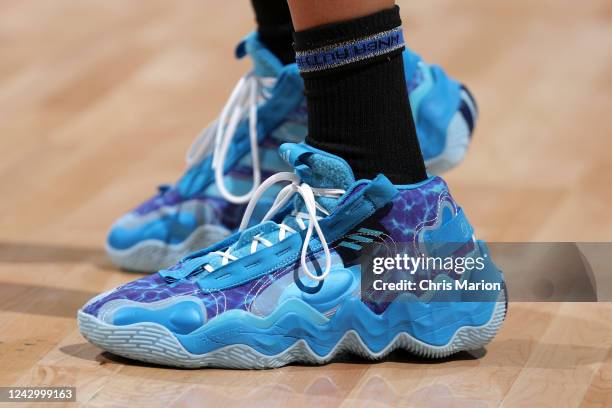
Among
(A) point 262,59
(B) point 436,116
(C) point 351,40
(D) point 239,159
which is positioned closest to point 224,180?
(D) point 239,159

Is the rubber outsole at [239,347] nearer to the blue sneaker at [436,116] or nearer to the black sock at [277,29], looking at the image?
the blue sneaker at [436,116]

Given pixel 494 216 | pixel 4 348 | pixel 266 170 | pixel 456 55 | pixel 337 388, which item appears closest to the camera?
pixel 337 388

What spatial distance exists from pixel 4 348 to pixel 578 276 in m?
0.69

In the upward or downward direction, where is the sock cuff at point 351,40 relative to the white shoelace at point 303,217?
upward

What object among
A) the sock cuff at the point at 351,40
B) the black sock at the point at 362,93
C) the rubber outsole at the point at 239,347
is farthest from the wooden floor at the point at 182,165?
the sock cuff at the point at 351,40

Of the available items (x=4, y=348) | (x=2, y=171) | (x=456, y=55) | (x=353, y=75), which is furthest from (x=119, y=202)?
(x=456, y=55)

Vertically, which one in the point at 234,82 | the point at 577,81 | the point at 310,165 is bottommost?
the point at 577,81

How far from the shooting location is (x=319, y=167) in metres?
1.28

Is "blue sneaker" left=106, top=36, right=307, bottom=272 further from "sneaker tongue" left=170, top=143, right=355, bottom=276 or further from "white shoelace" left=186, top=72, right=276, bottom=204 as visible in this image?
"sneaker tongue" left=170, top=143, right=355, bottom=276

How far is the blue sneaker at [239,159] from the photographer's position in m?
1.59

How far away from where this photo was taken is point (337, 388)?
4.04 ft

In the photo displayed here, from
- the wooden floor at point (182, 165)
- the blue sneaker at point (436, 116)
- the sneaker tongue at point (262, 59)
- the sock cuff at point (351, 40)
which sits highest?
the sock cuff at point (351, 40)

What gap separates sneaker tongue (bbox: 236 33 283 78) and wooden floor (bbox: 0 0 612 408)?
0.35 metres

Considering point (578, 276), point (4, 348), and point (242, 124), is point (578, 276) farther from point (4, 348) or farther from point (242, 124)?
point (4, 348)
